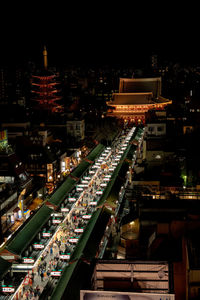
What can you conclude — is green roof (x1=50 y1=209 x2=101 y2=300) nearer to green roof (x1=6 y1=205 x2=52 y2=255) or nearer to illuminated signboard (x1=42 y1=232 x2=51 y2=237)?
illuminated signboard (x1=42 y1=232 x2=51 y2=237)

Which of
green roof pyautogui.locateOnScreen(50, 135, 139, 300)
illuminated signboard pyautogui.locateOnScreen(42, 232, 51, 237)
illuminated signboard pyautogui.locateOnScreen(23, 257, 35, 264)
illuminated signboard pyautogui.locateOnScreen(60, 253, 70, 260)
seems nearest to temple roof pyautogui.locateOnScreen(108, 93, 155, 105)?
green roof pyautogui.locateOnScreen(50, 135, 139, 300)

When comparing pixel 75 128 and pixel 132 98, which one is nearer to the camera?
pixel 75 128

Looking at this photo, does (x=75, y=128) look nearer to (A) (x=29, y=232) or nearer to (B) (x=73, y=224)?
(B) (x=73, y=224)

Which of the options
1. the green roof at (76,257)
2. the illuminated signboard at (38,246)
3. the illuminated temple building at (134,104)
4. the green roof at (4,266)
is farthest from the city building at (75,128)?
the green roof at (4,266)

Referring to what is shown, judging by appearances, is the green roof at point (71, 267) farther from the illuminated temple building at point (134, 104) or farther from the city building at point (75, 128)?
the illuminated temple building at point (134, 104)

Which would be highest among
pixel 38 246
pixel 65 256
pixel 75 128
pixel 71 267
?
pixel 75 128

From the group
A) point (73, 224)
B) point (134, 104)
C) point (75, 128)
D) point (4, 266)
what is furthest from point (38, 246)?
point (134, 104)

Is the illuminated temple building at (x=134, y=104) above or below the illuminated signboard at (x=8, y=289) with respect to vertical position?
above

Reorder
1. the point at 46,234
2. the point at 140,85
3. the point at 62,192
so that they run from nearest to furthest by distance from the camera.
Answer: the point at 46,234, the point at 62,192, the point at 140,85

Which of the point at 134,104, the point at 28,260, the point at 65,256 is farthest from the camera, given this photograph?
the point at 134,104
